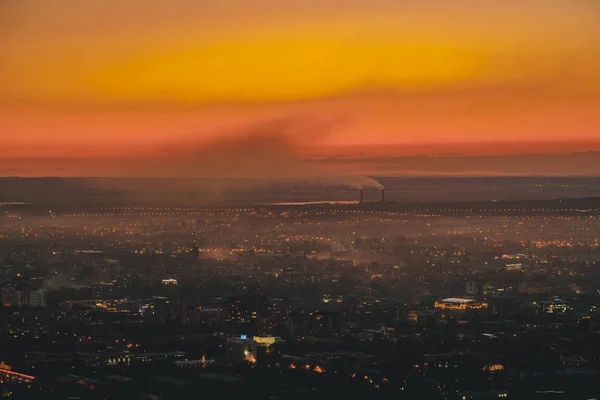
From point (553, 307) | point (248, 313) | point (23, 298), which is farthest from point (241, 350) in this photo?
point (553, 307)

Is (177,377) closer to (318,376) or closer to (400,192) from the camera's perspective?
(318,376)

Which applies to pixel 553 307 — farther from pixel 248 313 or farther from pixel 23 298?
pixel 23 298

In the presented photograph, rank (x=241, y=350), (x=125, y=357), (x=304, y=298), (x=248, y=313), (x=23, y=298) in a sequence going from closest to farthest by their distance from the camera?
(x=125, y=357) < (x=241, y=350) < (x=248, y=313) < (x=23, y=298) < (x=304, y=298)

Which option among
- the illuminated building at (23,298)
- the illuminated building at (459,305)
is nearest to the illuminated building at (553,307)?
the illuminated building at (459,305)

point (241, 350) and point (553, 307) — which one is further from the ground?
point (241, 350)


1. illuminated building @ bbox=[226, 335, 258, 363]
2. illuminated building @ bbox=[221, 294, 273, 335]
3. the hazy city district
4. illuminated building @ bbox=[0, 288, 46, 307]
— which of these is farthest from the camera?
illuminated building @ bbox=[0, 288, 46, 307]

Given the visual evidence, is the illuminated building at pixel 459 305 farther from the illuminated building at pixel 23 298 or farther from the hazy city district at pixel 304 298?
the illuminated building at pixel 23 298

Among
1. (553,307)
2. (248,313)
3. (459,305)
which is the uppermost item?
(248,313)

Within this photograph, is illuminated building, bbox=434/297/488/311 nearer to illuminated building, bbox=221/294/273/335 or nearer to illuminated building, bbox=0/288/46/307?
illuminated building, bbox=221/294/273/335

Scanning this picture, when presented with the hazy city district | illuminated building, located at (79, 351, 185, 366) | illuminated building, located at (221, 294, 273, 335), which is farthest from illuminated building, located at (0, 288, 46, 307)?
illuminated building, located at (79, 351, 185, 366)

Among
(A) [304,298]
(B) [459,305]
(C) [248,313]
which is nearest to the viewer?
(C) [248,313]

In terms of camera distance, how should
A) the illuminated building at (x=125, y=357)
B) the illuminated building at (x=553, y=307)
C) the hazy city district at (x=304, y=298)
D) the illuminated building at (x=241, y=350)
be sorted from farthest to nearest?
1. the illuminated building at (x=553, y=307)
2. the illuminated building at (x=241, y=350)
3. the illuminated building at (x=125, y=357)
4. the hazy city district at (x=304, y=298)

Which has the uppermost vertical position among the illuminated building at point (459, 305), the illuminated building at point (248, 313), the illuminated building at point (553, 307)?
the illuminated building at point (248, 313)
